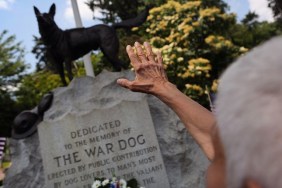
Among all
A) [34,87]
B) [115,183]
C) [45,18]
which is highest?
[34,87]

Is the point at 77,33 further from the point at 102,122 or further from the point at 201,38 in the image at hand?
the point at 201,38

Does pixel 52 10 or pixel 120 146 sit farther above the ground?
pixel 52 10

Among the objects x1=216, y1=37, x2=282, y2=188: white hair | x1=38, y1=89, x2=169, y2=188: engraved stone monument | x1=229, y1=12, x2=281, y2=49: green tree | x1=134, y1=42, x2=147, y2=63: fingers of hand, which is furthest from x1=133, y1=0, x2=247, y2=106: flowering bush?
x1=216, y1=37, x2=282, y2=188: white hair

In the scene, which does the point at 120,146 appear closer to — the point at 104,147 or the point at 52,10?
the point at 104,147

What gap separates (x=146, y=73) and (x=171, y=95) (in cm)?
20

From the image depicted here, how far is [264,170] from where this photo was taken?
→ 627 mm

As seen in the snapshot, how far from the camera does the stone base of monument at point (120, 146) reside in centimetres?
488

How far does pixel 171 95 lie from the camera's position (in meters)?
1.60

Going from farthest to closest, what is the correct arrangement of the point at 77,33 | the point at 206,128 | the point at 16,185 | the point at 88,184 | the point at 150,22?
the point at 150,22, the point at 77,33, the point at 16,185, the point at 88,184, the point at 206,128

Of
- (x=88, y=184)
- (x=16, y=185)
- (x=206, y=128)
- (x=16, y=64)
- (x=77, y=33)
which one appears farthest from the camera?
(x=16, y=64)

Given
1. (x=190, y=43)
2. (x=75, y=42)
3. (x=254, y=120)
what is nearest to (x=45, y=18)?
(x=75, y=42)

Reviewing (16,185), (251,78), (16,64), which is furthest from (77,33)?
(16,64)

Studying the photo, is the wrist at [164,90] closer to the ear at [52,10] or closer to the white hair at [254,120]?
the white hair at [254,120]

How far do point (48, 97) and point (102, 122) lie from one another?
84cm
